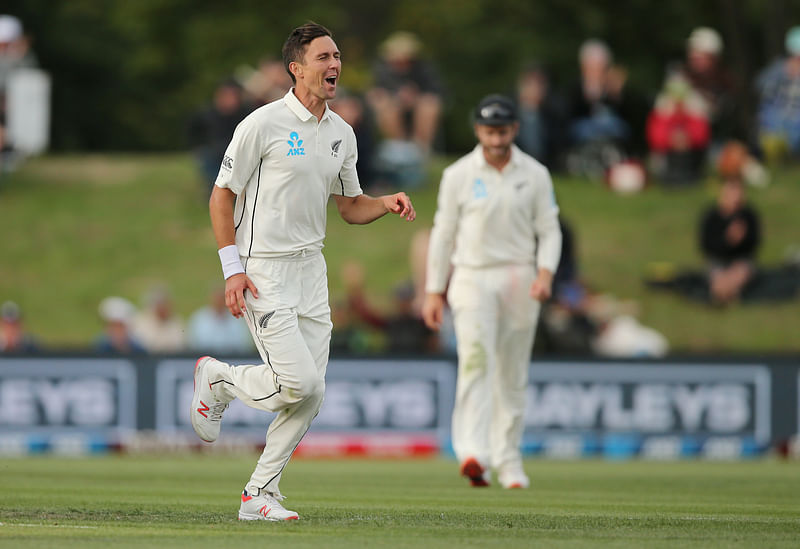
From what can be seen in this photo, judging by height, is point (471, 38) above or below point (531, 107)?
above

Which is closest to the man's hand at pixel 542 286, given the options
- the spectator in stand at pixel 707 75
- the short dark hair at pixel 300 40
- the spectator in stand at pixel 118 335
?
the short dark hair at pixel 300 40

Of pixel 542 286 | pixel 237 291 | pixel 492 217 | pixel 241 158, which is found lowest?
pixel 542 286

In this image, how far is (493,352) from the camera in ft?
37.6

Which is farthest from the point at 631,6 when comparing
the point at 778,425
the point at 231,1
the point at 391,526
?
the point at 391,526

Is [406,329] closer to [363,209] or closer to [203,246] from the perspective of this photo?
[203,246]

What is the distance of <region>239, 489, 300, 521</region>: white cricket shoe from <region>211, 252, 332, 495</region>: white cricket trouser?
6 cm

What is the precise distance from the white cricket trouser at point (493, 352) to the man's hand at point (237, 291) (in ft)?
11.6

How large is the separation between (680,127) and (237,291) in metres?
17.3

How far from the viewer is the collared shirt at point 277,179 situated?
26.2ft

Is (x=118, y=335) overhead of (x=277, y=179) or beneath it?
beneath

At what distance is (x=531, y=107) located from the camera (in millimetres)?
23531

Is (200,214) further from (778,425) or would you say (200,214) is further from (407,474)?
(407,474)

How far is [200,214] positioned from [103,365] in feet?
27.9

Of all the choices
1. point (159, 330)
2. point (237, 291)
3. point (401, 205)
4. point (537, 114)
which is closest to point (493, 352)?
point (401, 205)
